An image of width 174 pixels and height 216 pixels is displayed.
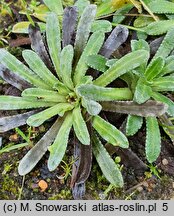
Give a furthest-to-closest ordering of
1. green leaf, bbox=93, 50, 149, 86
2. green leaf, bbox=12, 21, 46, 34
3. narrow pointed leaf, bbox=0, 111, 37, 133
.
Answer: green leaf, bbox=12, 21, 46, 34 < narrow pointed leaf, bbox=0, 111, 37, 133 < green leaf, bbox=93, 50, 149, 86

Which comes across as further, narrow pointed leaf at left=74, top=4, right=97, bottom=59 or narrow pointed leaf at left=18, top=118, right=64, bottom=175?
narrow pointed leaf at left=74, top=4, right=97, bottom=59

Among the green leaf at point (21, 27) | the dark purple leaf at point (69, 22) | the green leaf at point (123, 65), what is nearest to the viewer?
the green leaf at point (123, 65)

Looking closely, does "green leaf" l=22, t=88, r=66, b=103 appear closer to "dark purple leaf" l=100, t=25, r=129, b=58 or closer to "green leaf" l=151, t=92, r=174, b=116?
"dark purple leaf" l=100, t=25, r=129, b=58

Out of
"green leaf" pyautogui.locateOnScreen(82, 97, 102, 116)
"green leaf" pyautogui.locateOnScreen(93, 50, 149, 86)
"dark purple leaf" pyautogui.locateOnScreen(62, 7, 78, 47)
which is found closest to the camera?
"green leaf" pyautogui.locateOnScreen(82, 97, 102, 116)

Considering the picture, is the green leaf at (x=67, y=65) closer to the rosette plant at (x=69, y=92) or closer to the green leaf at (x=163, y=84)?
the rosette plant at (x=69, y=92)

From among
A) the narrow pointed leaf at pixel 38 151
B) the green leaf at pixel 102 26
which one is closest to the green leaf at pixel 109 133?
the narrow pointed leaf at pixel 38 151

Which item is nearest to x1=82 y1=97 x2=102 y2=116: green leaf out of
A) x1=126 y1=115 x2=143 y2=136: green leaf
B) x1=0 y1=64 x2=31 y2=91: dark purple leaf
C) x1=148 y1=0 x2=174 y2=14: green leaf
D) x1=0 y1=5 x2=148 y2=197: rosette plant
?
x1=0 y1=5 x2=148 y2=197: rosette plant
